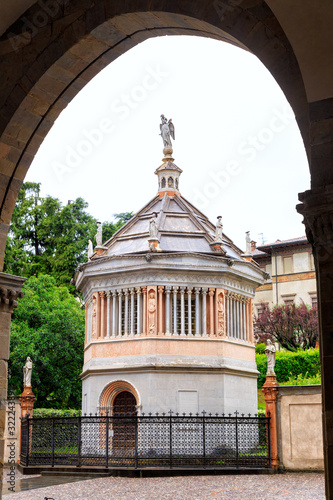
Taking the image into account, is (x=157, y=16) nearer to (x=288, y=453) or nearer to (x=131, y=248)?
(x=288, y=453)

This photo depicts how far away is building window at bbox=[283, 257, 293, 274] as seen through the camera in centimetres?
4431

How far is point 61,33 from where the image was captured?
6.50 metres

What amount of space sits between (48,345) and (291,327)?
1693 centimetres

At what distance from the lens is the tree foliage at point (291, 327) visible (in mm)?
37875

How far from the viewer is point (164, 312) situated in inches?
879

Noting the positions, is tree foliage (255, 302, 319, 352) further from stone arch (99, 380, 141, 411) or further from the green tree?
stone arch (99, 380, 141, 411)

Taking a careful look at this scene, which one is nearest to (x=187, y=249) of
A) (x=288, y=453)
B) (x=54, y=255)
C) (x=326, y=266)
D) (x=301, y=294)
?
(x=288, y=453)

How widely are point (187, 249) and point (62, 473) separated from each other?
9370 millimetres

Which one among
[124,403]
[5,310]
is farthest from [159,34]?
[124,403]

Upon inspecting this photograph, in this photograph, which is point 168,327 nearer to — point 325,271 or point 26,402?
point 26,402

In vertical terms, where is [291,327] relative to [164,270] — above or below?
→ below

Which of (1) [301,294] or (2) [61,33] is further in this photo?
(1) [301,294]

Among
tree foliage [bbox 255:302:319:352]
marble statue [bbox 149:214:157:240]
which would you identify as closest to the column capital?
marble statue [bbox 149:214:157:240]

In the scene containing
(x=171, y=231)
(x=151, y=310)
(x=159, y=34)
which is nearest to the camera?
(x=159, y=34)
